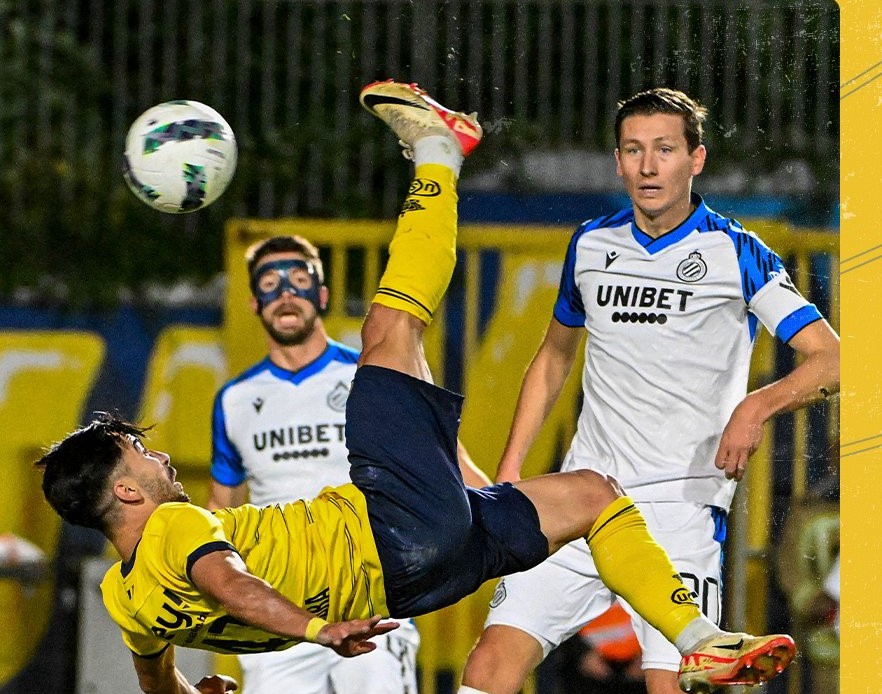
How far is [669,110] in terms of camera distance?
518cm

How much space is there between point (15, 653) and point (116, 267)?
241 centimetres

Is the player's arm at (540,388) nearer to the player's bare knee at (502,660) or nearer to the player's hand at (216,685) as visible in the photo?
the player's bare knee at (502,660)

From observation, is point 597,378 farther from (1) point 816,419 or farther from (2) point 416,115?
(1) point 816,419

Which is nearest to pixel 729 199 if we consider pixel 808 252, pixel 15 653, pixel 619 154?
pixel 808 252

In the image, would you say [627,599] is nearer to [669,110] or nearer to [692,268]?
[692,268]

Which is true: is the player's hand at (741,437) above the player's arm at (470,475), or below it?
above

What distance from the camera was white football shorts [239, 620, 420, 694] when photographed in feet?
20.0

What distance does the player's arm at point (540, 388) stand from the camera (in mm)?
5375

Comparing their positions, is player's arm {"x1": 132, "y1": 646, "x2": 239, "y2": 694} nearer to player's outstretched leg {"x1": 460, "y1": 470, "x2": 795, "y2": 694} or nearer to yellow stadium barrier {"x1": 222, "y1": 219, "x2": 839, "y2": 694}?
player's outstretched leg {"x1": 460, "y1": 470, "x2": 795, "y2": 694}

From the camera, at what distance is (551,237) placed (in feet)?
26.6

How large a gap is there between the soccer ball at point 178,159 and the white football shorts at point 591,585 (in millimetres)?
1927

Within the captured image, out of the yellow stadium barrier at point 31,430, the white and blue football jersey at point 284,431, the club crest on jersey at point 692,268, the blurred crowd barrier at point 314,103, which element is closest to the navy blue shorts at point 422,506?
the club crest on jersey at point 692,268

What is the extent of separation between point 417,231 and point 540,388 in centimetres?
77

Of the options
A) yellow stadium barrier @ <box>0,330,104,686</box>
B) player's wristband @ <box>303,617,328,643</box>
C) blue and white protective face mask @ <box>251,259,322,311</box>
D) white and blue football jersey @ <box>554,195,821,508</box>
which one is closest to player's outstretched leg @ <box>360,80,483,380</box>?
white and blue football jersey @ <box>554,195,821,508</box>
